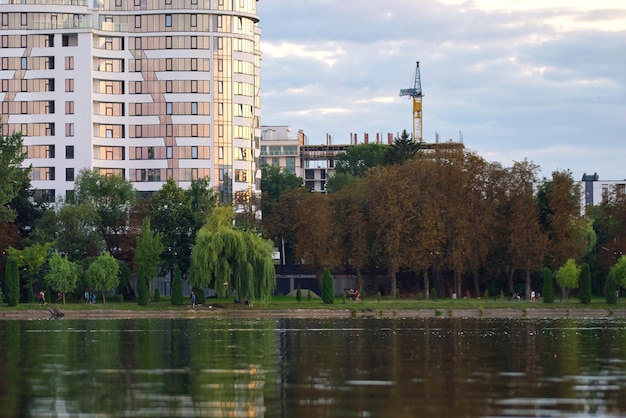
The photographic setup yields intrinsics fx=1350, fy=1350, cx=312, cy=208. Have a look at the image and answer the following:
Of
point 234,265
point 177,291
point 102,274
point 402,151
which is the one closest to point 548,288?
point 234,265

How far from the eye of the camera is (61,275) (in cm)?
11981

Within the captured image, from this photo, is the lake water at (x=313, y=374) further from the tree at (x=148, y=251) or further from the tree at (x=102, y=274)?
the tree at (x=148, y=251)

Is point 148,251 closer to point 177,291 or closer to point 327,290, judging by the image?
point 177,291

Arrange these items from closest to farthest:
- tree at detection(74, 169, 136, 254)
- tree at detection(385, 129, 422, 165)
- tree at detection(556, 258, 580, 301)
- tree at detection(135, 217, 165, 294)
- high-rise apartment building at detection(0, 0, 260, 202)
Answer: tree at detection(135, 217, 165, 294) → tree at detection(556, 258, 580, 301) → tree at detection(74, 169, 136, 254) → high-rise apartment building at detection(0, 0, 260, 202) → tree at detection(385, 129, 422, 165)

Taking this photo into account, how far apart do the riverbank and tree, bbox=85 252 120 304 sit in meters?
6.58

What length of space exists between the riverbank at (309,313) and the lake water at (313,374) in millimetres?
31895

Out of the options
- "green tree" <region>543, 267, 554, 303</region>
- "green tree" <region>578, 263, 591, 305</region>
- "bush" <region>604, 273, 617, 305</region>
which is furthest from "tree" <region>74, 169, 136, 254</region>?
"bush" <region>604, 273, 617, 305</region>

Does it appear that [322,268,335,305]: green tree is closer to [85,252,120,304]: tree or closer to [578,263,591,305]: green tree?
[85,252,120,304]: tree

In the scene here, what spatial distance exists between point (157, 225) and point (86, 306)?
56.2ft

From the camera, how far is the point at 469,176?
136m

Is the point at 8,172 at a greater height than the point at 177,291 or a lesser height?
greater

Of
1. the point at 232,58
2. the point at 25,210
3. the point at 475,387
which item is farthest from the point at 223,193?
the point at 475,387

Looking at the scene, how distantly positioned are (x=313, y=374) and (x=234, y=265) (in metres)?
66.5

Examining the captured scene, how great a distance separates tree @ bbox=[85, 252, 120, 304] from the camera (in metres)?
121
